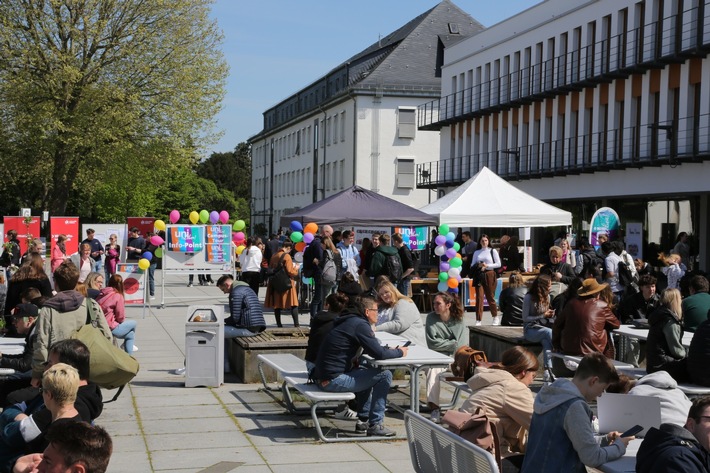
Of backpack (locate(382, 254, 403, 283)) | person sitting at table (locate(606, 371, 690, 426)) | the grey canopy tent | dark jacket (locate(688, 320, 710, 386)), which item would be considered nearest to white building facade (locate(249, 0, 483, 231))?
the grey canopy tent

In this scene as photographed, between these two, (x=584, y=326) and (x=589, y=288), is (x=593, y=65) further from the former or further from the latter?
(x=584, y=326)

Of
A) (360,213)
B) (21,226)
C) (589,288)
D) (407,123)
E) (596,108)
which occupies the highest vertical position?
(407,123)

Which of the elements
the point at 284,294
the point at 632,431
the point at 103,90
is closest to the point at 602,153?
the point at 103,90

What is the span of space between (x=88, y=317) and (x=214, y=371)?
7.50 feet

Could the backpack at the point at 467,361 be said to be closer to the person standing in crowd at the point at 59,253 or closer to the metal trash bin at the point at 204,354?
the metal trash bin at the point at 204,354

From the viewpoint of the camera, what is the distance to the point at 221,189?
127 m

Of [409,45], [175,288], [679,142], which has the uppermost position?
[409,45]

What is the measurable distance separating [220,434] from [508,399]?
365 cm

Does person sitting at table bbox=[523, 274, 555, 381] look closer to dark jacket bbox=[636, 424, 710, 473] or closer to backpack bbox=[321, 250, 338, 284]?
backpack bbox=[321, 250, 338, 284]

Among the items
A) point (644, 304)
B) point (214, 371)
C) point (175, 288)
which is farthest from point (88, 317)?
point (175, 288)

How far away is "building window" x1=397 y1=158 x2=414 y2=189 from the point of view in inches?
2773

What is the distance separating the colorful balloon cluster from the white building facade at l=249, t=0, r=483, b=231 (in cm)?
4448

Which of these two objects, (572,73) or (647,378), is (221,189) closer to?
(572,73)

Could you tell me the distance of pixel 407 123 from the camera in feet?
232
